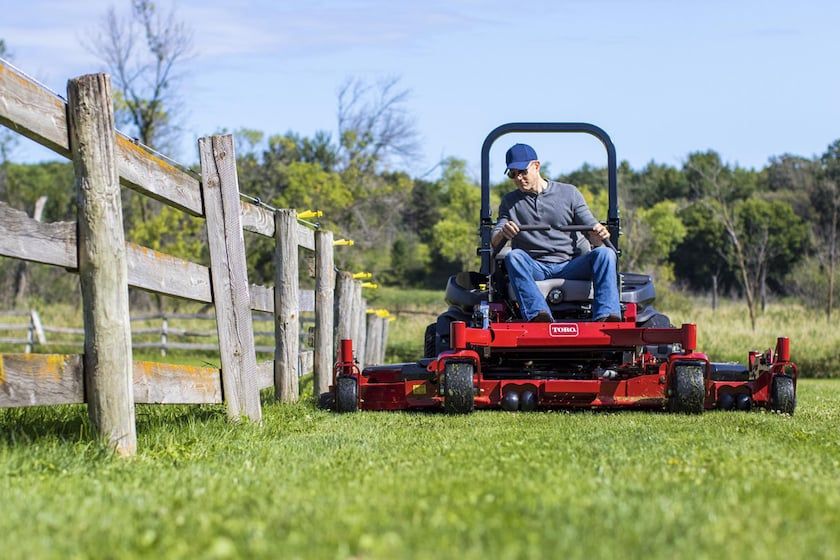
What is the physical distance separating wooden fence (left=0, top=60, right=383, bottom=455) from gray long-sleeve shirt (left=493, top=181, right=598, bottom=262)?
7.78ft

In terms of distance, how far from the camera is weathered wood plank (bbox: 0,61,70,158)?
6.08m

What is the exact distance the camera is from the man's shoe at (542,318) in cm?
1011

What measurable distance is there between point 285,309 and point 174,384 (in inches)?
147

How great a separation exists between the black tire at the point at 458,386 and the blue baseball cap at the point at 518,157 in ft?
6.51

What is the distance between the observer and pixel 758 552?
3.86 m

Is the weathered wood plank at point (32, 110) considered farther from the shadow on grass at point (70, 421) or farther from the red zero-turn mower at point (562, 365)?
the red zero-turn mower at point (562, 365)

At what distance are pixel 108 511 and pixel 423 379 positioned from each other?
19.3ft

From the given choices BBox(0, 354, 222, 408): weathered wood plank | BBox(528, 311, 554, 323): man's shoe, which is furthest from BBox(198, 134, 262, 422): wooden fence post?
BBox(528, 311, 554, 323): man's shoe

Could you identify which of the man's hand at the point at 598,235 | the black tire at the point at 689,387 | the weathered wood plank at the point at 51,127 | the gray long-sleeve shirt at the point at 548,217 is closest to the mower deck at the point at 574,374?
the black tire at the point at 689,387

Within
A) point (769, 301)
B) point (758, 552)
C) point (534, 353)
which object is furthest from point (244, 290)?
point (769, 301)

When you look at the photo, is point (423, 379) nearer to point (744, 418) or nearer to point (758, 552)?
point (744, 418)

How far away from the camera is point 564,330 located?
9.88m

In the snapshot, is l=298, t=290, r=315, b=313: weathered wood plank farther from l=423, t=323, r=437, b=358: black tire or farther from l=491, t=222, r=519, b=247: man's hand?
l=491, t=222, r=519, b=247: man's hand

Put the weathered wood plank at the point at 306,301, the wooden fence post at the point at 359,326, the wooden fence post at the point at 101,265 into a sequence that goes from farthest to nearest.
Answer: the wooden fence post at the point at 359,326 < the weathered wood plank at the point at 306,301 < the wooden fence post at the point at 101,265
